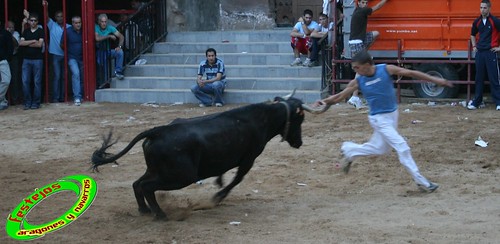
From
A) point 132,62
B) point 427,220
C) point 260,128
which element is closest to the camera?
point 427,220

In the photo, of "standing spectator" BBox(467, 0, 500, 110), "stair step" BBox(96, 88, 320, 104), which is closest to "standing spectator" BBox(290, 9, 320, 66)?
"stair step" BBox(96, 88, 320, 104)

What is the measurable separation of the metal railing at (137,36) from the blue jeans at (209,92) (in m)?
2.67

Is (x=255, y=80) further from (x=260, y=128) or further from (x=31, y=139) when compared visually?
(x=260, y=128)

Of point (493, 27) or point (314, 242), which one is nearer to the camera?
point (314, 242)

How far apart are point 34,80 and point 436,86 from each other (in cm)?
785

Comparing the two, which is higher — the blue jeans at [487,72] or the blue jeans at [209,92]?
Answer: the blue jeans at [487,72]

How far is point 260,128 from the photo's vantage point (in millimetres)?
8820

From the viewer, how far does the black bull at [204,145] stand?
823cm

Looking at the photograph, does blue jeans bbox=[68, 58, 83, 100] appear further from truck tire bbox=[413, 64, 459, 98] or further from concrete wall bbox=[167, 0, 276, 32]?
truck tire bbox=[413, 64, 459, 98]

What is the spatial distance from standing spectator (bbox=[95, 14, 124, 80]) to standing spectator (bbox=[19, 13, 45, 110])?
124 centimetres

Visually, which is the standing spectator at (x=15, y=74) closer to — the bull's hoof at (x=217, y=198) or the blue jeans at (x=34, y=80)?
the blue jeans at (x=34, y=80)

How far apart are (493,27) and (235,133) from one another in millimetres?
8093

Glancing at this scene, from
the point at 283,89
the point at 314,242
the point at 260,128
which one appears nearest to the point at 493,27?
the point at 283,89

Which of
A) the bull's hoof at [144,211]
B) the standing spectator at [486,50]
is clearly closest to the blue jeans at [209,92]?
the standing spectator at [486,50]
